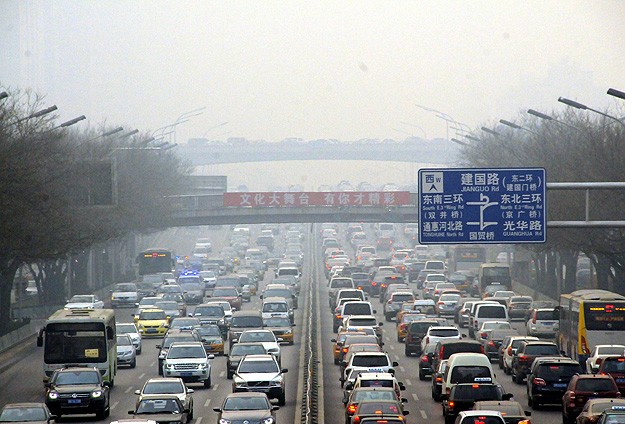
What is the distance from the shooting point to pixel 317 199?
11150 centimetres

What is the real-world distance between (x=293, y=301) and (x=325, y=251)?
63491mm

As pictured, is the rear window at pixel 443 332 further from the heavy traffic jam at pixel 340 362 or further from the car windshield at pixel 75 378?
the car windshield at pixel 75 378

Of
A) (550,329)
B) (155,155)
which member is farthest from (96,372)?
(155,155)

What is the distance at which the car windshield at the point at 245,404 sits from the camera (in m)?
30.1

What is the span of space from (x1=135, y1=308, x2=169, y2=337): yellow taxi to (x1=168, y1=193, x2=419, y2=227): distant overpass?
47.8 metres

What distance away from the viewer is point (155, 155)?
398ft

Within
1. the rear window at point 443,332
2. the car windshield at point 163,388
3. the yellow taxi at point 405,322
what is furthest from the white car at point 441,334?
the car windshield at point 163,388

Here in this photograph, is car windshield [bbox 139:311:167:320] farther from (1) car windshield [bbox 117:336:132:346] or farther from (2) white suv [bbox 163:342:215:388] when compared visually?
(2) white suv [bbox 163:342:215:388]

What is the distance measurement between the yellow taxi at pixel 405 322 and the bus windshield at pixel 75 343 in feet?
63.6

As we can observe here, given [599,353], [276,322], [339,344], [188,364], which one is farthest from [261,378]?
[276,322]

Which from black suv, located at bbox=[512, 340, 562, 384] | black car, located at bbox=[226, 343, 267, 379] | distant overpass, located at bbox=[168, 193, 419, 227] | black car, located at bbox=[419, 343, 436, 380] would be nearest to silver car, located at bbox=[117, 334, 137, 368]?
black car, located at bbox=[226, 343, 267, 379]

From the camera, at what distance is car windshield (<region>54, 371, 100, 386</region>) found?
3591cm

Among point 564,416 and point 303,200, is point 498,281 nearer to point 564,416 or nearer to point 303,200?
point 303,200

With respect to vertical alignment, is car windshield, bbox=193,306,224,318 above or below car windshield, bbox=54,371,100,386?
below
